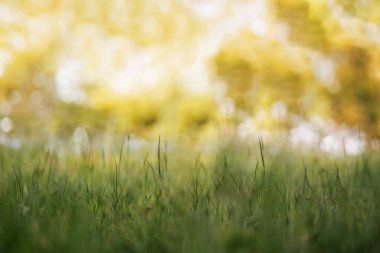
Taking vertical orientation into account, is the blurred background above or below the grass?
above

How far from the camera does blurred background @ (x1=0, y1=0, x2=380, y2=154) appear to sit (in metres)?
5.34

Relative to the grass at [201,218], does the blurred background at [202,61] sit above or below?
above

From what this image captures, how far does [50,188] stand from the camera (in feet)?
5.59

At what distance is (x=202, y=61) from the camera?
5.73 metres

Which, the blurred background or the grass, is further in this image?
the blurred background

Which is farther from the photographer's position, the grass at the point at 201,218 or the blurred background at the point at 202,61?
the blurred background at the point at 202,61

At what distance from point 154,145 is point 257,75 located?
176 centimetres

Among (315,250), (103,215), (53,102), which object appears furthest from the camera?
(53,102)

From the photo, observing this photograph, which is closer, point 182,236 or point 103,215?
point 182,236

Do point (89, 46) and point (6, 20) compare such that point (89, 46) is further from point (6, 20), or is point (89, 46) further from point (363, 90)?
point (363, 90)

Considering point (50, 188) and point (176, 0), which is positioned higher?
point (176, 0)

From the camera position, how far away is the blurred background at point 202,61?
17.5ft

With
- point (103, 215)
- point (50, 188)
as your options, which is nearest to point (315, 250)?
point (103, 215)

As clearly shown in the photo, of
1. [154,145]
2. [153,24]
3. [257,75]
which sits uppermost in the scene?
[153,24]
